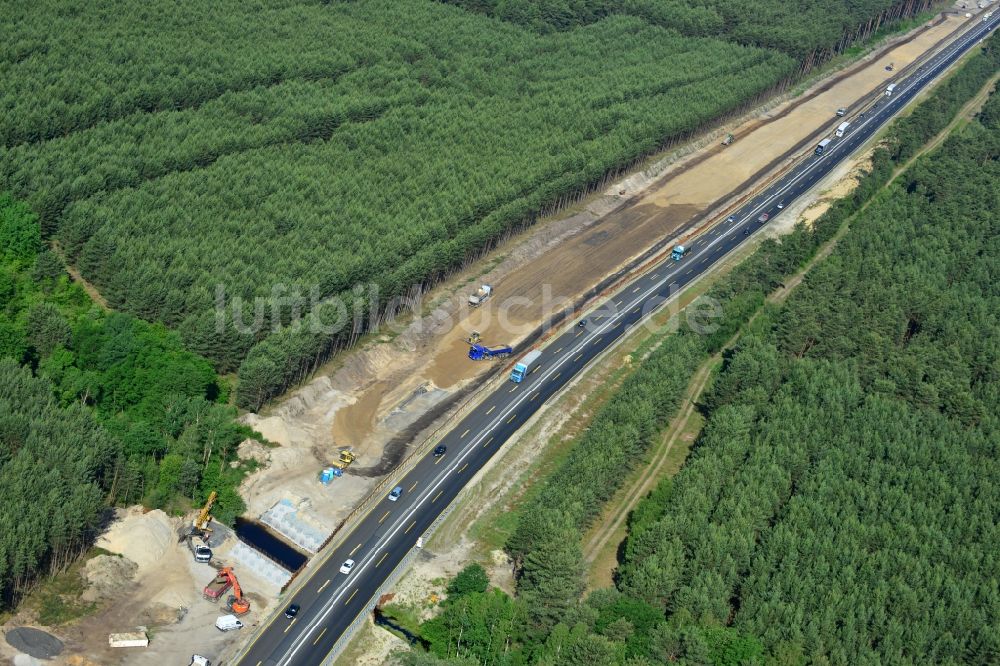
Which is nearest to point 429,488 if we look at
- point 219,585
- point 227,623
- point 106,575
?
point 219,585

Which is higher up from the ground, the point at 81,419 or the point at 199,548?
the point at 81,419

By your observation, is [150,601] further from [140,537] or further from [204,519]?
[204,519]

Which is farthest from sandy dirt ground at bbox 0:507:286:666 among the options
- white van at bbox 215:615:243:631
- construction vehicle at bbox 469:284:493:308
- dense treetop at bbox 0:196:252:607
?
construction vehicle at bbox 469:284:493:308

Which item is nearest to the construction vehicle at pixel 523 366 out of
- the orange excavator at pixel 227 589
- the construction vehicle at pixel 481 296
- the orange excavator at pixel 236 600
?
the construction vehicle at pixel 481 296

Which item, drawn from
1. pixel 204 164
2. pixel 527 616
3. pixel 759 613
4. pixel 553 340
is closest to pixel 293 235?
pixel 204 164

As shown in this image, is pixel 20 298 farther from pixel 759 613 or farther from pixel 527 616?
pixel 759 613
